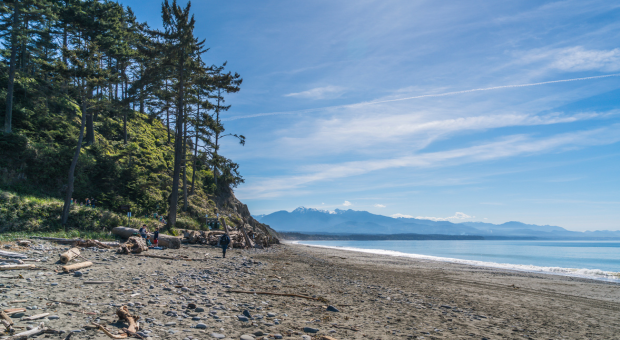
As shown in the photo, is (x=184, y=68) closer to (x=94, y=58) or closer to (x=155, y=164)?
(x=94, y=58)

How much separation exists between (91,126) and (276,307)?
31620 millimetres

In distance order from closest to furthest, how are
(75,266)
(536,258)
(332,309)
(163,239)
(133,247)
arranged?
(332,309) < (75,266) < (133,247) < (163,239) < (536,258)

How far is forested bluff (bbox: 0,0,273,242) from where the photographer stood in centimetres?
2056

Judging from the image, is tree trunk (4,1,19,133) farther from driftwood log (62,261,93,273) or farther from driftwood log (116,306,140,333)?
driftwood log (116,306,140,333)

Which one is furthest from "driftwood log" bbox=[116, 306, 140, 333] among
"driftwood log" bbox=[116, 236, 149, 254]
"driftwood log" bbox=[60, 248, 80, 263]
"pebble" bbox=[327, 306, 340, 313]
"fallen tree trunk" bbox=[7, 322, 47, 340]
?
"driftwood log" bbox=[116, 236, 149, 254]

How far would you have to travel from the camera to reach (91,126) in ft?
99.0

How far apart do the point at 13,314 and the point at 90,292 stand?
2.15 meters

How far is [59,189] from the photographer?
77.5 ft

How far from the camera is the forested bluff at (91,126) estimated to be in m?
20.6

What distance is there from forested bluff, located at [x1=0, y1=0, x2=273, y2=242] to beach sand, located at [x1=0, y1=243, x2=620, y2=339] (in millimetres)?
10823

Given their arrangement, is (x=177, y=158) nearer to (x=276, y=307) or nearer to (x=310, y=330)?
(x=276, y=307)

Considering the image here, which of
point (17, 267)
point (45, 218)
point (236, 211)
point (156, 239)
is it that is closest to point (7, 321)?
point (17, 267)

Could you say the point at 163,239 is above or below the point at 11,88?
below

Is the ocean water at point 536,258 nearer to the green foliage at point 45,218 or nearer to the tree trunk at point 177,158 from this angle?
the tree trunk at point 177,158
